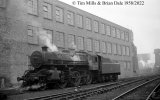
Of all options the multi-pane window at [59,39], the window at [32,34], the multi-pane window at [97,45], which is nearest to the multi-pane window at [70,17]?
the multi-pane window at [59,39]

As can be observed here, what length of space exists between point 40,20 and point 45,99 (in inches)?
632

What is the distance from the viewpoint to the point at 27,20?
2397 centimetres

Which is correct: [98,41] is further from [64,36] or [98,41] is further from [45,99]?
[45,99]

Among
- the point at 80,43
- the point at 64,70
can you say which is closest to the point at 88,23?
the point at 80,43

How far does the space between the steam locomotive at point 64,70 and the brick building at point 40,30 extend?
16.8 ft

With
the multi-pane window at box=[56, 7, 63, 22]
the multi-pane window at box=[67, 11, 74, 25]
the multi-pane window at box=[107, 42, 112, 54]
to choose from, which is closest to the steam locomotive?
the multi-pane window at box=[56, 7, 63, 22]

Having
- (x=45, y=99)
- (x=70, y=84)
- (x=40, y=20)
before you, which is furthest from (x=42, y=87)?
(x=40, y=20)

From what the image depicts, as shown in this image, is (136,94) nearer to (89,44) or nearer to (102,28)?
(89,44)

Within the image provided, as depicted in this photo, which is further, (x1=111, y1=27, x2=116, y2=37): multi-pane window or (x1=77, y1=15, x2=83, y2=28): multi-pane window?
(x1=111, y1=27, x2=116, y2=37): multi-pane window

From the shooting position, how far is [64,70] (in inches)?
736

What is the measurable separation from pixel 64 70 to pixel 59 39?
10.4 m

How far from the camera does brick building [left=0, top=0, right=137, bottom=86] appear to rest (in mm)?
21703

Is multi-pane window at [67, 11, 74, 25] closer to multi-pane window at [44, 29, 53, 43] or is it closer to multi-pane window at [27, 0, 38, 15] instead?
multi-pane window at [44, 29, 53, 43]

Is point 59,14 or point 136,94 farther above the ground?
point 59,14
